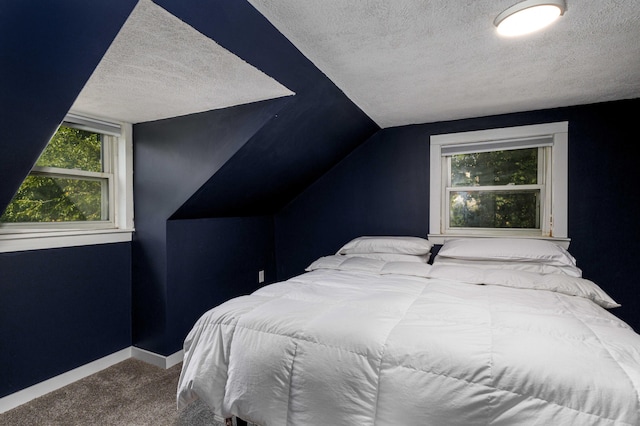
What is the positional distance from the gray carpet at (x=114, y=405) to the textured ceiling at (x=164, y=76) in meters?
1.89

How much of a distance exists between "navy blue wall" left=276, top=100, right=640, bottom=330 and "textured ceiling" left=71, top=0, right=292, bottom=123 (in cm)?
163

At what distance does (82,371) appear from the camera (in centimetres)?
225

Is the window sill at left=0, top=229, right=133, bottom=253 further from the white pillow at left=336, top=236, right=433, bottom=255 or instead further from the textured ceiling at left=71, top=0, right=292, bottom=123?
the white pillow at left=336, top=236, right=433, bottom=255

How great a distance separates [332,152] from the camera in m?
3.12

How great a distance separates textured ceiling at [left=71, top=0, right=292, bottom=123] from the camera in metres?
1.24

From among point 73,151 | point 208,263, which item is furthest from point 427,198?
point 73,151

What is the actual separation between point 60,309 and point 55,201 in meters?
0.75

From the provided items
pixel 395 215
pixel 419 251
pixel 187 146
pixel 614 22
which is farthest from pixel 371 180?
pixel 614 22

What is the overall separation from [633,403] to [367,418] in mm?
798

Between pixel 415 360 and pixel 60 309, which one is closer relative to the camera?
pixel 415 360

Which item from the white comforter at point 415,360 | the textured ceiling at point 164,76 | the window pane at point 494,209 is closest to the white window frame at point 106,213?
the textured ceiling at point 164,76

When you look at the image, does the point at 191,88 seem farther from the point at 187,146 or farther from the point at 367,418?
the point at 367,418

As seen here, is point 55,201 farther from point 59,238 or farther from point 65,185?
point 59,238

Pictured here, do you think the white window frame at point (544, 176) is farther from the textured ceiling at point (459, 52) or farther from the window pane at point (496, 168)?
the textured ceiling at point (459, 52)
